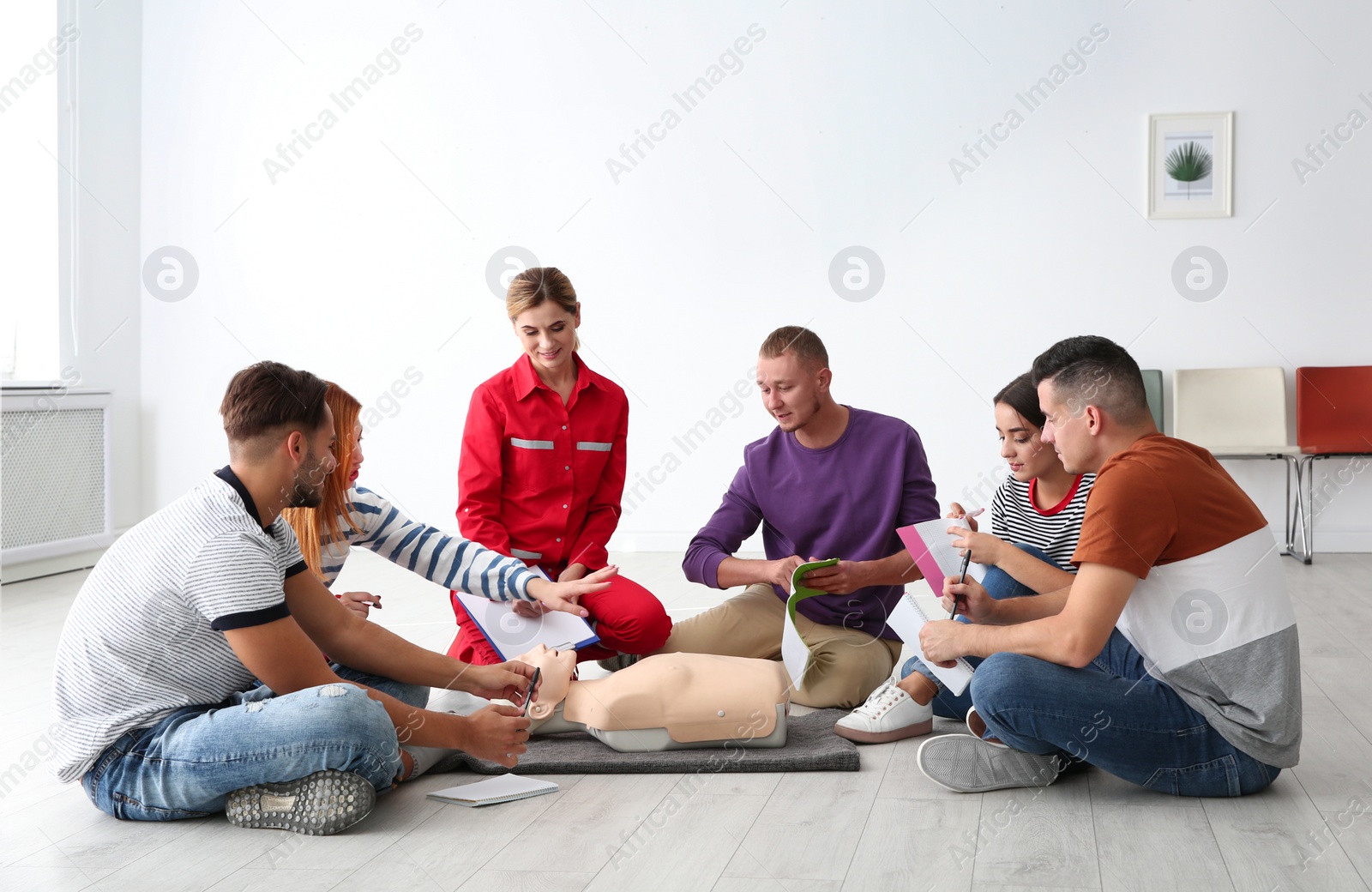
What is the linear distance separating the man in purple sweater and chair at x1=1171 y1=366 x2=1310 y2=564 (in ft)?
8.82

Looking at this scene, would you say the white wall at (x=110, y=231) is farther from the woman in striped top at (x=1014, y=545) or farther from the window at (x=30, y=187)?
the woman in striped top at (x=1014, y=545)

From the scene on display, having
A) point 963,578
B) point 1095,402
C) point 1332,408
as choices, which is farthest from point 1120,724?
point 1332,408

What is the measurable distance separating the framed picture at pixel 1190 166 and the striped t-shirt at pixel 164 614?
435 cm

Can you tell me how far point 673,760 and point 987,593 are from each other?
68 cm

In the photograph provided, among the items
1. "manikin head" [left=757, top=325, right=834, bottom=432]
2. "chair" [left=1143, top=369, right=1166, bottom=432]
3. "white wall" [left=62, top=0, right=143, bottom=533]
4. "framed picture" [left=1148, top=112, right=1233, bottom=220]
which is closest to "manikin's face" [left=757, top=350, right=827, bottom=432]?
"manikin head" [left=757, top=325, right=834, bottom=432]

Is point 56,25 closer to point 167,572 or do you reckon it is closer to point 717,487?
point 717,487

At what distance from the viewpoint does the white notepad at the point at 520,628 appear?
2.29 metres

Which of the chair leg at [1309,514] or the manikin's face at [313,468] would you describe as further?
the chair leg at [1309,514]

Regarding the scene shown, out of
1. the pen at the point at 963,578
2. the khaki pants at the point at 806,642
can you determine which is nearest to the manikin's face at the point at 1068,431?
the pen at the point at 963,578

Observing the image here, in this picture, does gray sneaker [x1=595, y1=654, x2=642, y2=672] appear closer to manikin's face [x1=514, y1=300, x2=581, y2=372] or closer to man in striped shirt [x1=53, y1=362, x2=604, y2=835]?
manikin's face [x1=514, y1=300, x2=581, y2=372]

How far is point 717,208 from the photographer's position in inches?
204

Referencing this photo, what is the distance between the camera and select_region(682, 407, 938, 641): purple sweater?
2.56 m

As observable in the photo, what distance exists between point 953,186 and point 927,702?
10.9 feet

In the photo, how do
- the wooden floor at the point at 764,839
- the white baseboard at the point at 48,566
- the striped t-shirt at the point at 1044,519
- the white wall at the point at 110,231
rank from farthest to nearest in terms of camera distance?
Result: the white wall at the point at 110,231, the white baseboard at the point at 48,566, the striped t-shirt at the point at 1044,519, the wooden floor at the point at 764,839
